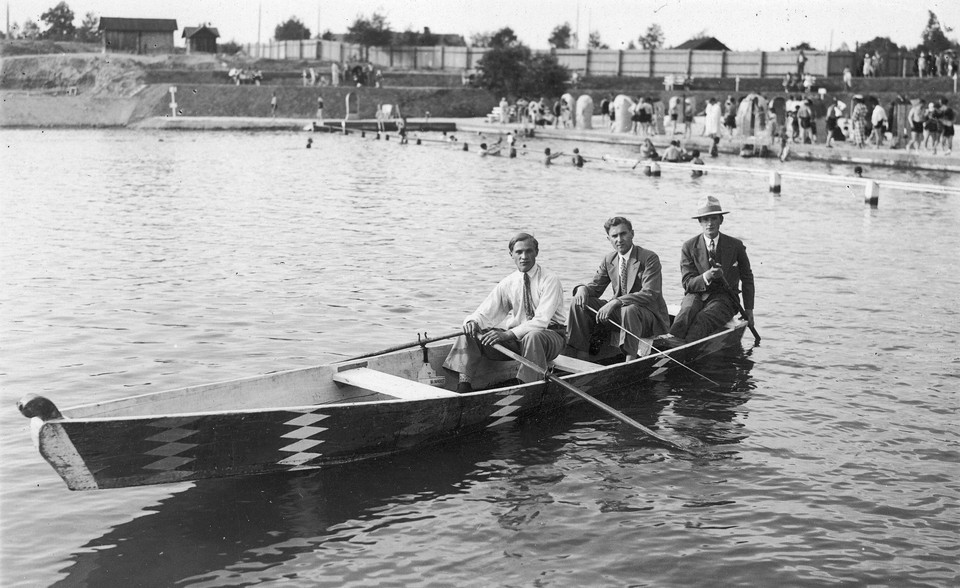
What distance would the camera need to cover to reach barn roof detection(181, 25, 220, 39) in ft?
307

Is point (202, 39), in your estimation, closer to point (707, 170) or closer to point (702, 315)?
point (707, 170)

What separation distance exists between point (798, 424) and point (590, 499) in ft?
9.53

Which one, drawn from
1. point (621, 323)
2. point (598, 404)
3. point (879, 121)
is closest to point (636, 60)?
point (879, 121)

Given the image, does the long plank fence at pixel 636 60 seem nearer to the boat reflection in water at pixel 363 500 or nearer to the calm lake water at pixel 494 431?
the calm lake water at pixel 494 431

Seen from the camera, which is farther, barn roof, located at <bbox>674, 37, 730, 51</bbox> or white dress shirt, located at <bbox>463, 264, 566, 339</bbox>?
barn roof, located at <bbox>674, 37, 730, 51</bbox>

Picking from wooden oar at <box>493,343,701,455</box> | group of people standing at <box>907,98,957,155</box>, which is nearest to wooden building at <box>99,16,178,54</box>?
group of people standing at <box>907,98,957,155</box>

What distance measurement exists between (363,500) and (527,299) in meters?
2.67

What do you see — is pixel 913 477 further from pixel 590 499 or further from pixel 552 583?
pixel 552 583

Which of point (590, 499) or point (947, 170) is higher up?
point (947, 170)

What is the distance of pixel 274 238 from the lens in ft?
71.5

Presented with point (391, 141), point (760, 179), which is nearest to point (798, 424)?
point (760, 179)

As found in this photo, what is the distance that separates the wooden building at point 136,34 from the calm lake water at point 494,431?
73.3 m

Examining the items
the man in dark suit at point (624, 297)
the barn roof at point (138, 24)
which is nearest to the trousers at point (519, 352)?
the man in dark suit at point (624, 297)

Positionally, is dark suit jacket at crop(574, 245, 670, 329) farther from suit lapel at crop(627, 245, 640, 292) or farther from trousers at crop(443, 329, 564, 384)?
trousers at crop(443, 329, 564, 384)
